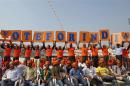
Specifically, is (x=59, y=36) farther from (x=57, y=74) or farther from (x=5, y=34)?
(x=57, y=74)

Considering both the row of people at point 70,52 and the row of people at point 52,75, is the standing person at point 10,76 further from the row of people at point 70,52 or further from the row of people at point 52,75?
the row of people at point 70,52

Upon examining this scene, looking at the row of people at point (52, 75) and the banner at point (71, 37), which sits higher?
the banner at point (71, 37)

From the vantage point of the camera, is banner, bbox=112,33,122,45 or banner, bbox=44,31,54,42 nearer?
banner, bbox=44,31,54,42

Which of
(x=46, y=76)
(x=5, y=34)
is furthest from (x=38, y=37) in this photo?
(x=46, y=76)

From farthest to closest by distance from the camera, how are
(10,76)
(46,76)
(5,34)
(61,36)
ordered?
(61,36) < (5,34) < (10,76) < (46,76)

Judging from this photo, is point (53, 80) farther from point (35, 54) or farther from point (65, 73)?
point (35, 54)

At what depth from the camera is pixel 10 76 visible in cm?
1098

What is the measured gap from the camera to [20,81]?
10.6 meters

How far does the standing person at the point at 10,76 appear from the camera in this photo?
10695 millimetres

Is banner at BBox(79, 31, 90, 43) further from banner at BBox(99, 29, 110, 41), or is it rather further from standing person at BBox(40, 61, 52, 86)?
standing person at BBox(40, 61, 52, 86)

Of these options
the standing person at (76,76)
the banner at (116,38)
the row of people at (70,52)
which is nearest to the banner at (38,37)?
the row of people at (70,52)

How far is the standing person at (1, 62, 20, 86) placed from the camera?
10695mm

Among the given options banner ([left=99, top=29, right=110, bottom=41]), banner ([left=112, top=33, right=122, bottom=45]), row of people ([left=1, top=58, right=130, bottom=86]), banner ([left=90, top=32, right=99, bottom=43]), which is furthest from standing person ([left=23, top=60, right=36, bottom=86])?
banner ([left=112, top=33, right=122, bottom=45])

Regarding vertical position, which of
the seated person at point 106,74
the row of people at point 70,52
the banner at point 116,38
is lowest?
the seated person at point 106,74
